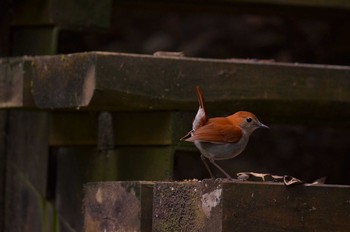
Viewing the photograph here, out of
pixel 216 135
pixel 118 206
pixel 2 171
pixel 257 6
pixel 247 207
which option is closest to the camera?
pixel 247 207

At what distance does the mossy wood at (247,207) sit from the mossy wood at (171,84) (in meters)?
0.88

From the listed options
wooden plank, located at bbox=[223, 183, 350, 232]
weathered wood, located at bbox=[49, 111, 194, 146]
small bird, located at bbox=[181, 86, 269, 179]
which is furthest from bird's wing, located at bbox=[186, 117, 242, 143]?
wooden plank, located at bbox=[223, 183, 350, 232]

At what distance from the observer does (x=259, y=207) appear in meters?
4.40

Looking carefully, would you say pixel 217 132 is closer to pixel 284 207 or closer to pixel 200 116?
pixel 200 116

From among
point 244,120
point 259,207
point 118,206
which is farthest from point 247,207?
point 244,120

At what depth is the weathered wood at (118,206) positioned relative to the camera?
496 centimetres

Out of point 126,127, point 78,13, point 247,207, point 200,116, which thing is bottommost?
point 247,207

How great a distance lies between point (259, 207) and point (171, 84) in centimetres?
144

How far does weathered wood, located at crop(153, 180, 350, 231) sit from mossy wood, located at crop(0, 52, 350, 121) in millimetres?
1052

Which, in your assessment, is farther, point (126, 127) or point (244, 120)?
point (126, 127)

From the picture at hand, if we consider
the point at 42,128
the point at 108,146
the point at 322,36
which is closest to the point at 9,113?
the point at 42,128

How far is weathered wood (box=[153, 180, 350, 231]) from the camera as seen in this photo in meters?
4.36

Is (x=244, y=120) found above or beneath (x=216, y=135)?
above

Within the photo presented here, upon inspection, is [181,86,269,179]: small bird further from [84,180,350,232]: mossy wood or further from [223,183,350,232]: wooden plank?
[223,183,350,232]: wooden plank
